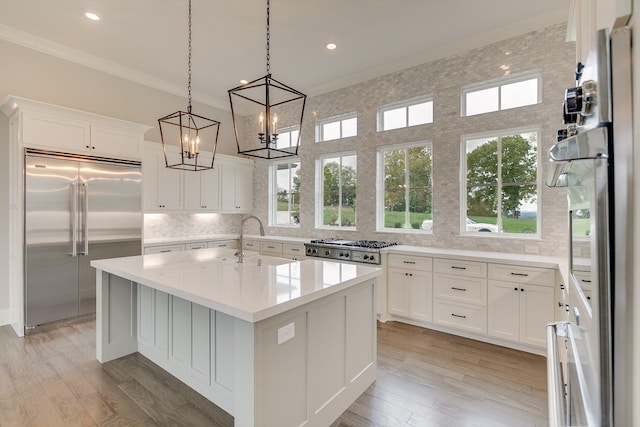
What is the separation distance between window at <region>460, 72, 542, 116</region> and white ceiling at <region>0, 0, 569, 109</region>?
0.52 metres

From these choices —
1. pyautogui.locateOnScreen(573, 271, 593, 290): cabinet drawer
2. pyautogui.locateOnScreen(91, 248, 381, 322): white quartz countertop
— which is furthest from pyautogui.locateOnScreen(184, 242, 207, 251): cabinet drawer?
pyautogui.locateOnScreen(573, 271, 593, 290): cabinet drawer

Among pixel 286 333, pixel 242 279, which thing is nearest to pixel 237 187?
pixel 242 279

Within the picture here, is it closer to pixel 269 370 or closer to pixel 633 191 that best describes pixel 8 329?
pixel 269 370

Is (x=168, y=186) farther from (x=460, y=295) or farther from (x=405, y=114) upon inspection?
(x=460, y=295)

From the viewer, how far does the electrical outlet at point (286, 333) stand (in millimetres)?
1736

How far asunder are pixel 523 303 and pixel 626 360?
3.18 metres

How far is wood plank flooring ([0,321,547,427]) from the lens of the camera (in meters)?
2.15

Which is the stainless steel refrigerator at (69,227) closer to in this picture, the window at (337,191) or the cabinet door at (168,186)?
the cabinet door at (168,186)

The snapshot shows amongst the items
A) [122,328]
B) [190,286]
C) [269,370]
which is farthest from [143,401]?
[269,370]

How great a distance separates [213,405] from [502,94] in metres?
4.54

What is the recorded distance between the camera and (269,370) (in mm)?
1684

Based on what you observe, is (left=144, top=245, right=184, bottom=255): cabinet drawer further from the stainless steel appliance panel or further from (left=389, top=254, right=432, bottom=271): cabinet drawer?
(left=389, top=254, right=432, bottom=271): cabinet drawer

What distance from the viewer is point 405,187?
464cm

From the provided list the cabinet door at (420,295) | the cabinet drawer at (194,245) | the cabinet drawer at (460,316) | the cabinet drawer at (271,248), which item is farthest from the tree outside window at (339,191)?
the cabinet drawer at (194,245)
